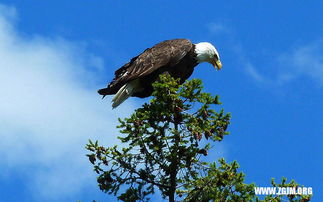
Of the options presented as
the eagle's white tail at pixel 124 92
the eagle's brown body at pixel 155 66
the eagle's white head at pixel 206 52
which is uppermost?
the eagle's white head at pixel 206 52

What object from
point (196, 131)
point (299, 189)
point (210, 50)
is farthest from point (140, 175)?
point (210, 50)

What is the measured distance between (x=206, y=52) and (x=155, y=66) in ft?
3.54

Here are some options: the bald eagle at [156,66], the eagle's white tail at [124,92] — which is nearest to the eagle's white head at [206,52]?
the bald eagle at [156,66]

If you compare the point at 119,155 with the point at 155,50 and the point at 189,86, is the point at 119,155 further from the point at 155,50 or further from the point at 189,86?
the point at 155,50

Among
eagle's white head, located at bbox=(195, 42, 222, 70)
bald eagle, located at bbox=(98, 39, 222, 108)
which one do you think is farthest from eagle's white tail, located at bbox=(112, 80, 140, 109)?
eagle's white head, located at bbox=(195, 42, 222, 70)

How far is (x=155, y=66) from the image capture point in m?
10.8

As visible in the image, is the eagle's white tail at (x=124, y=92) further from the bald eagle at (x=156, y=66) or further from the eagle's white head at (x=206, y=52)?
the eagle's white head at (x=206, y=52)

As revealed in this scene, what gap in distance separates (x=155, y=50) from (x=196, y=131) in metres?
2.76

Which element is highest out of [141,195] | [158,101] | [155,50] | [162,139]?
[155,50]

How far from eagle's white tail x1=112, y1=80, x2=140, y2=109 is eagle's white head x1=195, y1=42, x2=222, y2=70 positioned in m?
1.25

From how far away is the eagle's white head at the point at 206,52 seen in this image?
11.4m

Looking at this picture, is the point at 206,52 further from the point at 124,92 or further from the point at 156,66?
the point at 124,92

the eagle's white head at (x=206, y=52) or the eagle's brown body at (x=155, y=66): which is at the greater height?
the eagle's white head at (x=206, y=52)

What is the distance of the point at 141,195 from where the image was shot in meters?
9.06
